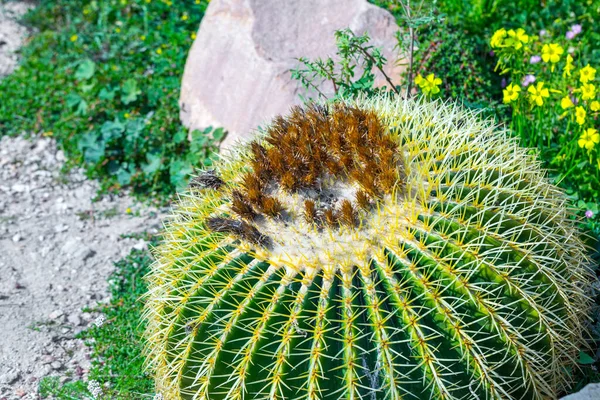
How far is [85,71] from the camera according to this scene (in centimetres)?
631

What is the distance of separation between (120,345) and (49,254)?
1232mm

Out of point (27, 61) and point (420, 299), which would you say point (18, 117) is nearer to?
point (27, 61)

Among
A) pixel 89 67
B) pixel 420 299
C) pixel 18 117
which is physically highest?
pixel 420 299

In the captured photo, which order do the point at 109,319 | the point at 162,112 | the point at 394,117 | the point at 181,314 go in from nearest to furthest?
the point at 181,314
the point at 394,117
the point at 109,319
the point at 162,112

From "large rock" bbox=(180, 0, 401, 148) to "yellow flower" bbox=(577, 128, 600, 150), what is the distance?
Answer: 144cm

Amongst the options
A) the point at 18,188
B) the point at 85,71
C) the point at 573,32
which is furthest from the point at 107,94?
the point at 573,32

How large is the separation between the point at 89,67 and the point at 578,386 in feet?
15.7

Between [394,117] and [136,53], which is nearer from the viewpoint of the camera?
[394,117]

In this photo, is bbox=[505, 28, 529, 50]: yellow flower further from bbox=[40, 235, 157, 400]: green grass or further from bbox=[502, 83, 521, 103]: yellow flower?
bbox=[40, 235, 157, 400]: green grass

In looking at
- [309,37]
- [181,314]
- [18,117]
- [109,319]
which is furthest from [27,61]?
[181,314]

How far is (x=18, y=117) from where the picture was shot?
6.25 m

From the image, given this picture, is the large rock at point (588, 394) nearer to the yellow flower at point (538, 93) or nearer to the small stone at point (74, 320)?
the yellow flower at point (538, 93)

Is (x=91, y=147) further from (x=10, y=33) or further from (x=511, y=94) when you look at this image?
(x=511, y=94)

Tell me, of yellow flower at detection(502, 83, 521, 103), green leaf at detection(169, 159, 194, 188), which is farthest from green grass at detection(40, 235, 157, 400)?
yellow flower at detection(502, 83, 521, 103)
